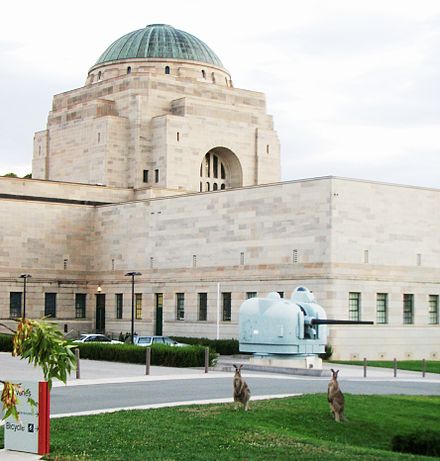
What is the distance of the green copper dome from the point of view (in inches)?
3031

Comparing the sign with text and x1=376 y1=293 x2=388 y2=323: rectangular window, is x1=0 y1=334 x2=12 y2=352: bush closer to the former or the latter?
x1=376 y1=293 x2=388 y2=323: rectangular window

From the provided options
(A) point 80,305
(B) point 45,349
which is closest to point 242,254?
(A) point 80,305

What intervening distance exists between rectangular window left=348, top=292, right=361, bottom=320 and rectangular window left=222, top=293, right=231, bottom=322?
7998 millimetres

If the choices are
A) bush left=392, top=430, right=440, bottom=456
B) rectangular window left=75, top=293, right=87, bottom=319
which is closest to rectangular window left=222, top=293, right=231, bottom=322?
rectangular window left=75, top=293, right=87, bottom=319

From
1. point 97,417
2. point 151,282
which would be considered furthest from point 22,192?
point 97,417

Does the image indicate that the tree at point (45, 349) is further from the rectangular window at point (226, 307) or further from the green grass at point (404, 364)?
the rectangular window at point (226, 307)

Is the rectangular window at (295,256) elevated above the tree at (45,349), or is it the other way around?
the rectangular window at (295,256)

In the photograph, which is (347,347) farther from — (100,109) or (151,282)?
(100,109)

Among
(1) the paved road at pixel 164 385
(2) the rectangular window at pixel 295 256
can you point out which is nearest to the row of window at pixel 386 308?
(2) the rectangular window at pixel 295 256

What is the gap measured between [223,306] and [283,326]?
15.4 m

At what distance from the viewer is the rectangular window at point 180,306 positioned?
193 feet

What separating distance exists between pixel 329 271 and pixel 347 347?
4.02 metres

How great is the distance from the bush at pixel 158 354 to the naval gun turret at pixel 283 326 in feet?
9.04

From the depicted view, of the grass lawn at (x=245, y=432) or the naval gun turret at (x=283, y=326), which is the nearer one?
the grass lawn at (x=245, y=432)
